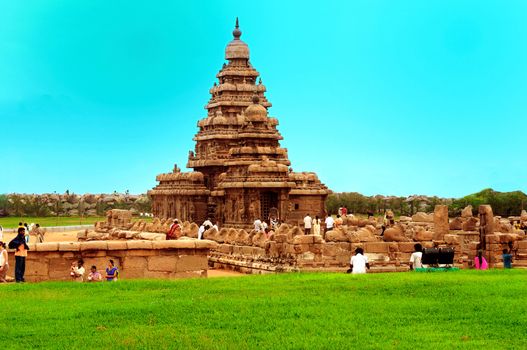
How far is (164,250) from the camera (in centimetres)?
2094

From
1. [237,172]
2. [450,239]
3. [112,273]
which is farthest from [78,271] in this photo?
[237,172]

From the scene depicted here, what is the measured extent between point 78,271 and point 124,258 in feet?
3.31

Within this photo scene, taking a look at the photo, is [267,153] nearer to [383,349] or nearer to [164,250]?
[164,250]

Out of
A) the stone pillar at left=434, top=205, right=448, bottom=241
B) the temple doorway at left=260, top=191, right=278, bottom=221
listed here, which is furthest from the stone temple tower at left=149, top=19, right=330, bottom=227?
the stone pillar at left=434, top=205, right=448, bottom=241

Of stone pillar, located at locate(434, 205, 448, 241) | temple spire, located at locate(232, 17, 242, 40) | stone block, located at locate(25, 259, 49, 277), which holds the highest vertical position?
temple spire, located at locate(232, 17, 242, 40)

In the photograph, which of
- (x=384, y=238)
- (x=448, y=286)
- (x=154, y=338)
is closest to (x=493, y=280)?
(x=448, y=286)

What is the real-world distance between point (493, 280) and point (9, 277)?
10108 mm

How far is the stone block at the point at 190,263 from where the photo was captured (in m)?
21.0

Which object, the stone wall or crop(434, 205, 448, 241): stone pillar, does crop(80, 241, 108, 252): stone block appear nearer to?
the stone wall

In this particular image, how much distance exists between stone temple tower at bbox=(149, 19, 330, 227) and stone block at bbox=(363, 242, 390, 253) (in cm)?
1722

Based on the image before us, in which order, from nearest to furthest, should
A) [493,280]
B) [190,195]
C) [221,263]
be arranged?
[493,280]
[221,263]
[190,195]

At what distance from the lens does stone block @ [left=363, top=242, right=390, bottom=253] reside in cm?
3055

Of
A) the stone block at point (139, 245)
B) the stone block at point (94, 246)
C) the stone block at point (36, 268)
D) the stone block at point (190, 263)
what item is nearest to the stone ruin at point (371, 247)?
the stone block at point (190, 263)

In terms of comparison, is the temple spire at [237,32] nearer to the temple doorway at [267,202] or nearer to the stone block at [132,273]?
the temple doorway at [267,202]
